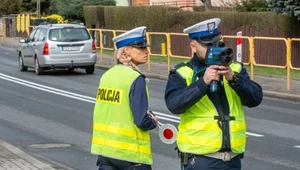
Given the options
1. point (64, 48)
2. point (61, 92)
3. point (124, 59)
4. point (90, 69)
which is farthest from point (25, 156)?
point (90, 69)

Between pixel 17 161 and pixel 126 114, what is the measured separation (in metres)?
4.81

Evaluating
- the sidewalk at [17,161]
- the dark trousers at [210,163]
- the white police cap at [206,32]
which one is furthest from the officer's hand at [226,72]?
the sidewalk at [17,161]

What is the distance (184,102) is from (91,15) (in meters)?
37.9

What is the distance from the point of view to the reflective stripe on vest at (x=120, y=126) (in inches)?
218

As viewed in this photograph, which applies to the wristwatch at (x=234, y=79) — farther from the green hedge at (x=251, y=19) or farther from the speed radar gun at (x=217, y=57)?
the green hedge at (x=251, y=19)

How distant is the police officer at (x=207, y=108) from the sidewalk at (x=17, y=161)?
189 inches

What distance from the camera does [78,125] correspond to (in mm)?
13938

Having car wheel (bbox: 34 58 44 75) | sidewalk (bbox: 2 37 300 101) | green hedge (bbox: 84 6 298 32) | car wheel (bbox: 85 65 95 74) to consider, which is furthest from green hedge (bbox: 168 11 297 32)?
car wheel (bbox: 34 58 44 75)

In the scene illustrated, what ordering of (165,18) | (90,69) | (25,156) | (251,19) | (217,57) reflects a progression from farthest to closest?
1. (165,18)
2. (251,19)
3. (90,69)
4. (25,156)
5. (217,57)

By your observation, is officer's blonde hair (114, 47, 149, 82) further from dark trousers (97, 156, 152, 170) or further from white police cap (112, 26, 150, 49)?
dark trousers (97, 156, 152, 170)

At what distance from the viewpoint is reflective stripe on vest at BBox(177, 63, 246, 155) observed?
4.87 meters

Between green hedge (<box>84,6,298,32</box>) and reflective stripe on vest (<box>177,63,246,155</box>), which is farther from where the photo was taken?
green hedge (<box>84,6,298,32</box>)

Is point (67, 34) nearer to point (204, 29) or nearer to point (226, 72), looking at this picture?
point (204, 29)

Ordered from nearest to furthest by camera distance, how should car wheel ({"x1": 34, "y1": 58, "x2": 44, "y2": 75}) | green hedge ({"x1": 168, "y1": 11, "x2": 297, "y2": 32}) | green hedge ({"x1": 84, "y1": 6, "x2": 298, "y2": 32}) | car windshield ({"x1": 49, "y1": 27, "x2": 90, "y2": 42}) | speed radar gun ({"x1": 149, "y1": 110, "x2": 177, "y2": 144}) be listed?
1. speed radar gun ({"x1": 149, "y1": 110, "x2": 177, "y2": 144})
2. car windshield ({"x1": 49, "y1": 27, "x2": 90, "y2": 42})
3. car wheel ({"x1": 34, "y1": 58, "x2": 44, "y2": 75})
4. green hedge ({"x1": 168, "y1": 11, "x2": 297, "y2": 32})
5. green hedge ({"x1": 84, "y1": 6, "x2": 298, "y2": 32})
